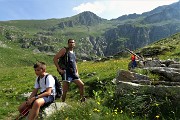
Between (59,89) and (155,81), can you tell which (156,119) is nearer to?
(155,81)

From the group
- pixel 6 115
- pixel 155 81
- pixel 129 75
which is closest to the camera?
pixel 155 81

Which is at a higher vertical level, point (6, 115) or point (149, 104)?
point (149, 104)

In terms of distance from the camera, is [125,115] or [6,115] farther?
[6,115]

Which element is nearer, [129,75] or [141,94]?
[141,94]

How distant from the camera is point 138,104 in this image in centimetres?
1045

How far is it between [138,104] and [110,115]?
118 centimetres

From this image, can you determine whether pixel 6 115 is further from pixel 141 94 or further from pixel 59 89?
pixel 141 94

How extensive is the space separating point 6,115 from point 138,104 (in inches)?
306

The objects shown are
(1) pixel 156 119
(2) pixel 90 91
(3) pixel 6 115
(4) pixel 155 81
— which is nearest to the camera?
(1) pixel 156 119

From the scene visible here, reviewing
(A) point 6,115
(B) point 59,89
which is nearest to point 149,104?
(B) point 59,89

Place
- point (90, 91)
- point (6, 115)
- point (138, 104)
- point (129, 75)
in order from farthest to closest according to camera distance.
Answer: point (90, 91), point (6, 115), point (129, 75), point (138, 104)

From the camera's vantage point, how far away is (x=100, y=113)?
1020 centimetres

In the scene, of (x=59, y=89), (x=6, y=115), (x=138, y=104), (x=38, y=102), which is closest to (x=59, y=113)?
(x=38, y=102)

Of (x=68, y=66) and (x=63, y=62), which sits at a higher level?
(x=63, y=62)
